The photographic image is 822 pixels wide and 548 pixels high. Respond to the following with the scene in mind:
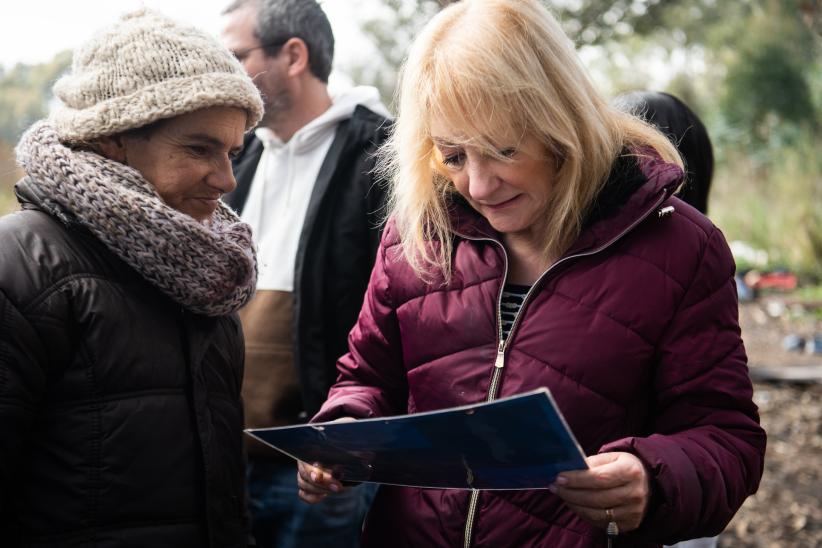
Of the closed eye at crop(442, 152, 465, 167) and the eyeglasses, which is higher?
the eyeglasses

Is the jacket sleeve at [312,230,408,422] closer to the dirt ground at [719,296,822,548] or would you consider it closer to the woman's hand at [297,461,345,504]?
the woman's hand at [297,461,345,504]

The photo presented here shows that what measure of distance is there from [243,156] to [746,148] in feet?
49.8

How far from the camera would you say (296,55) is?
3.18 meters

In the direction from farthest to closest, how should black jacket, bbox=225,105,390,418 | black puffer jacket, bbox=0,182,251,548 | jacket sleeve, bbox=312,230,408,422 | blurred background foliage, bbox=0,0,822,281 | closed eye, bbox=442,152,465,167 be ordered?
blurred background foliage, bbox=0,0,822,281 < black jacket, bbox=225,105,390,418 < jacket sleeve, bbox=312,230,408,422 < closed eye, bbox=442,152,465,167 < black puffer jacket, bbox=0,182,251,548

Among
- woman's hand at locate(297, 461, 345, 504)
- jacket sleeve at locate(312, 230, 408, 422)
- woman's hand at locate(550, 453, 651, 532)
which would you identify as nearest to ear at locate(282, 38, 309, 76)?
jacket sleeve at locate(312, 230, 408, 422)

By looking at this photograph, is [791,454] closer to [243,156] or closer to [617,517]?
[243,156]

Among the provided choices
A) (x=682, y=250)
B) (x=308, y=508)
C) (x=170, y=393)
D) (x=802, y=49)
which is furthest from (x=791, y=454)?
(x=802, y=49)

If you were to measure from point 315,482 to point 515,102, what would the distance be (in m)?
0.86

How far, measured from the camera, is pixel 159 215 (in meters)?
1.84

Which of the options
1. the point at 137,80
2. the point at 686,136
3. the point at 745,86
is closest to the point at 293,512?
the point at 137,80

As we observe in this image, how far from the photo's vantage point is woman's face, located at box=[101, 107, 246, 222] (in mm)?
1886

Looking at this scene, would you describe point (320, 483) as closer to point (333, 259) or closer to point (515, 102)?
point (515, 102)

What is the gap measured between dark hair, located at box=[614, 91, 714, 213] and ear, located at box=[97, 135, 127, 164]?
146cm

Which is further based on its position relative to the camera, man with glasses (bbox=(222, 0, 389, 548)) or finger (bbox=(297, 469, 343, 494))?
man with glasses (bbox=(222, 0, 389, 548))
